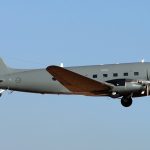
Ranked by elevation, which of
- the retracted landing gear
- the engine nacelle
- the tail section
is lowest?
the retracted landing gear

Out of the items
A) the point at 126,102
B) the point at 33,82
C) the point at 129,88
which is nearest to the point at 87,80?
the point at 129,88

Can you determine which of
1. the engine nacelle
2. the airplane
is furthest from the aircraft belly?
the engine nacelle

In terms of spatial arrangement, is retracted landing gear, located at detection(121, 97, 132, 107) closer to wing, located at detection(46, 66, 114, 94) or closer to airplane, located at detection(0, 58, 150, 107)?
airplane, located at detection(0, 58, 150, 107)

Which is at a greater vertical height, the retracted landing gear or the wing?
the wing

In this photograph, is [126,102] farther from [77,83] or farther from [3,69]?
[3,69]

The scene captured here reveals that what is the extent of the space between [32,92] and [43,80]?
1.36 meters

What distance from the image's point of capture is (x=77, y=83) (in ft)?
133

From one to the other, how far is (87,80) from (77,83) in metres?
1.14

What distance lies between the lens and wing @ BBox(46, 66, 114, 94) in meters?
39.1

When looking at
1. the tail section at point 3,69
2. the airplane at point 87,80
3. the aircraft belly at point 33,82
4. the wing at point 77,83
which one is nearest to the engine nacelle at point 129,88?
the airplane at point 87,80

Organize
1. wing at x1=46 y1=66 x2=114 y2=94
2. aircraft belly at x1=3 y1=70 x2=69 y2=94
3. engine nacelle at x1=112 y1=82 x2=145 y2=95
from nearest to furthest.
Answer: wing at x1=46 y1=66 x2=114 y2=94 < engine nacelle at x1=112 y1=82 x2=145 y2=95 < aircraft belly at x1=3 y1=70 x2=69 y2=94

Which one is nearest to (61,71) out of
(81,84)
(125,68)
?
(81,84)

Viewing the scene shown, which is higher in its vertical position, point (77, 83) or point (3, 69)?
point (3, 69)

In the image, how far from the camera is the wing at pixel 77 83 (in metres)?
39.1
